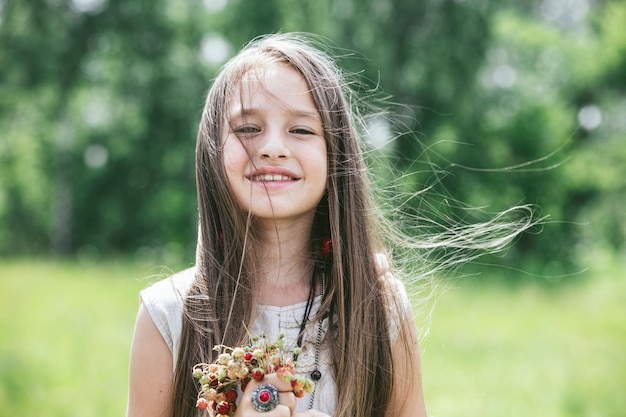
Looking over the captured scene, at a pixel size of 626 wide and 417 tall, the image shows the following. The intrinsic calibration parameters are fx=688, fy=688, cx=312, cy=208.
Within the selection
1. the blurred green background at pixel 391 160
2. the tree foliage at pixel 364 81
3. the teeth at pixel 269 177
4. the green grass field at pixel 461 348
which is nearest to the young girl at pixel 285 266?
the teeth at pixel 269 177

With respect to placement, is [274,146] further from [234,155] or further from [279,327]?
[279,327]

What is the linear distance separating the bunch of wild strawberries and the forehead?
68 cm

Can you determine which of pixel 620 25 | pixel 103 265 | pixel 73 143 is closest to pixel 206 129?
pixel 103 265

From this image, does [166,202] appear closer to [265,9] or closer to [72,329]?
[265,9]

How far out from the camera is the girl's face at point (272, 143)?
195 centimetres

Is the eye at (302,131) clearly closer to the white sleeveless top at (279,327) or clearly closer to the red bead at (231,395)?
the white sleeveless top at (279,327)

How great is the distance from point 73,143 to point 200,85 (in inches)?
191

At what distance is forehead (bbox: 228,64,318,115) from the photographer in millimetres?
1966

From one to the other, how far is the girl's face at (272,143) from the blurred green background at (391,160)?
333 cm

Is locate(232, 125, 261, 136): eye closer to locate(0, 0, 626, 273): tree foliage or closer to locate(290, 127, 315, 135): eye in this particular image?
locate(290, 127, 315, 135): eye

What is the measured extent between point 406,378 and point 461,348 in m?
4.66

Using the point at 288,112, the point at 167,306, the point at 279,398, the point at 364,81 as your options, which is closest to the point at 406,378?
the point at 279,398

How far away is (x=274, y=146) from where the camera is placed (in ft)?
6.24

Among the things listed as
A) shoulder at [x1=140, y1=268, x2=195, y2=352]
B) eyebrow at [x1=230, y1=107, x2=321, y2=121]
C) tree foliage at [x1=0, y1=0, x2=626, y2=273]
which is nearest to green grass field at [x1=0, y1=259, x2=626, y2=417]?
shoulder at [x1=140, y1=268, x2=195, y2=352]
